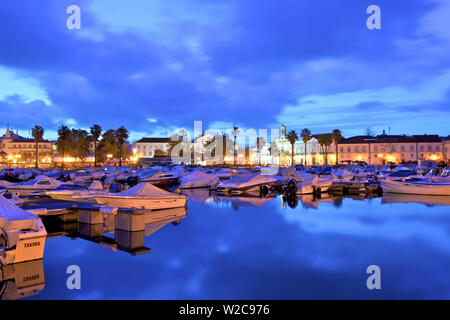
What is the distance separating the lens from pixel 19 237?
36.2 ft

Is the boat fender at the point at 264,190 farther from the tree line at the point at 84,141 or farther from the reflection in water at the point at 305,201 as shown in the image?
the tree line at the point at 84,141

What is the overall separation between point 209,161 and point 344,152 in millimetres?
46564

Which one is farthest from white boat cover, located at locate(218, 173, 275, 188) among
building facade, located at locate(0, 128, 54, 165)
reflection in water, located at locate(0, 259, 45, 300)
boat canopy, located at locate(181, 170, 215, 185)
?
building facade, located at locate(0, 128, 54, 165)

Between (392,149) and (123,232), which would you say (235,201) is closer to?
(123,232)

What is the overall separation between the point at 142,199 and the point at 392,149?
344 ft

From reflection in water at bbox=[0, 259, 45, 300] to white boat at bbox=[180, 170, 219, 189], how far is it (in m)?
29.7

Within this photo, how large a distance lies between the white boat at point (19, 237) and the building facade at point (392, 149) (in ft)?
329

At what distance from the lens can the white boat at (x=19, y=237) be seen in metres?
11.0

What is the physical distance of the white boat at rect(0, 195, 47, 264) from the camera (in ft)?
36.0

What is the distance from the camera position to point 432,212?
2417cm

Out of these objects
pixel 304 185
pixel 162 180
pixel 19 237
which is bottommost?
pixel 304 185

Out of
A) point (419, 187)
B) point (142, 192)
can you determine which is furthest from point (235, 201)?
point (419, 187)

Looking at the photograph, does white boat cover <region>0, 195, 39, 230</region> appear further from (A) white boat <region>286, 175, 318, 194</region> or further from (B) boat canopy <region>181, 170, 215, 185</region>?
(B) boat canopy <region>181, 170, 215, 185</region>

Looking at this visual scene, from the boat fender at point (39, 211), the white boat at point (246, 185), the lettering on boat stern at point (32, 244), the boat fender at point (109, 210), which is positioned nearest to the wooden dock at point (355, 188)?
the white boat at point (246, 185)
